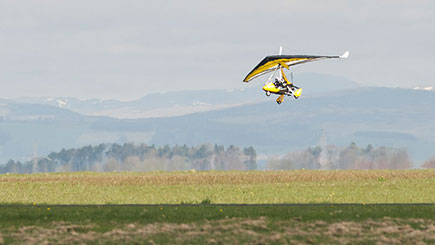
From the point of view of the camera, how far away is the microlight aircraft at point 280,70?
51.3m

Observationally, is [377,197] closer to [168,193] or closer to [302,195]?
[302,195]

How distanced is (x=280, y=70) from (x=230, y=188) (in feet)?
48.0

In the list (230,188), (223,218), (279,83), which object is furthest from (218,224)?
(230,188)

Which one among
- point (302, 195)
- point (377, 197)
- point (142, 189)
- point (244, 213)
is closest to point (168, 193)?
point (142, 189)

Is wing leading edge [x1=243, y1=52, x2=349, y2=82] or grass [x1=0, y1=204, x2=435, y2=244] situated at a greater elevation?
wing leading edge [x1=243, y1=52, x2=349, y2=82]

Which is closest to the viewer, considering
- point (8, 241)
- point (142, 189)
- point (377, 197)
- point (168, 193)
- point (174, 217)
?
point (8, 241)

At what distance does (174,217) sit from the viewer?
38.8m

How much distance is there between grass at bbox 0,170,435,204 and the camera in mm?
54188

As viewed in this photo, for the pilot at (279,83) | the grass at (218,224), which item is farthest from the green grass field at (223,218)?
the pilot at (279,83)

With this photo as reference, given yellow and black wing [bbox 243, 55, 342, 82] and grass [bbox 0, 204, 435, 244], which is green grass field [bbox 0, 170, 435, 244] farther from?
yellow and black wing [bbox 243, 55, 342, 82]

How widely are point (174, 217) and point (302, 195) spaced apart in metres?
20.0

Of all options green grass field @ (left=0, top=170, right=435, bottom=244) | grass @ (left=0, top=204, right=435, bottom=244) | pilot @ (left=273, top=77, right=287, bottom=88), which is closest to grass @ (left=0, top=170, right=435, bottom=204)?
green grass field @ (left=0, top=170, right=435, bottom=244)

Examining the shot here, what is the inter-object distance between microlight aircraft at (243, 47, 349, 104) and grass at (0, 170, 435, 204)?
23.3 ft

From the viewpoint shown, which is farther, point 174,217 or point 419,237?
point 174,217
